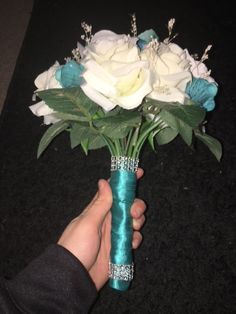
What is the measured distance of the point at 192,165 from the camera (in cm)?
126

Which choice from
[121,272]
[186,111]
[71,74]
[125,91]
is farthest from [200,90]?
[121,272]

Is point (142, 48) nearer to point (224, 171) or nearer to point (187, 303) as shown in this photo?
point (224, 171)

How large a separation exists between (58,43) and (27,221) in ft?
2.97

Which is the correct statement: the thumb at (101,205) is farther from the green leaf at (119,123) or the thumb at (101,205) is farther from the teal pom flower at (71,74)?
the teal pom flower at (71,74)

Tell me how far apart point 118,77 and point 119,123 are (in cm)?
10

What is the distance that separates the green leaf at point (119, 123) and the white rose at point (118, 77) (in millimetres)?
28

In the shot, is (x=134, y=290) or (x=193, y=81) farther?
(x=134, y=290)

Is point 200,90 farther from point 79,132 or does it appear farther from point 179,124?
point 79,132

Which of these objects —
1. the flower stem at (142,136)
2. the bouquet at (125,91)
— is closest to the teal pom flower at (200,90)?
the bouquet at (125,91)

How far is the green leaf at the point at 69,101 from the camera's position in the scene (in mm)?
737

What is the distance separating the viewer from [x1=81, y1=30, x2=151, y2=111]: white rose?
702 mm

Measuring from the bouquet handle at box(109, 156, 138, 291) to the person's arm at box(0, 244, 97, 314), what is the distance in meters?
0.09

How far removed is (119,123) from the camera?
735 millimetres

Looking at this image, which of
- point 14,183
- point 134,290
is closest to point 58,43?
point 14,183
